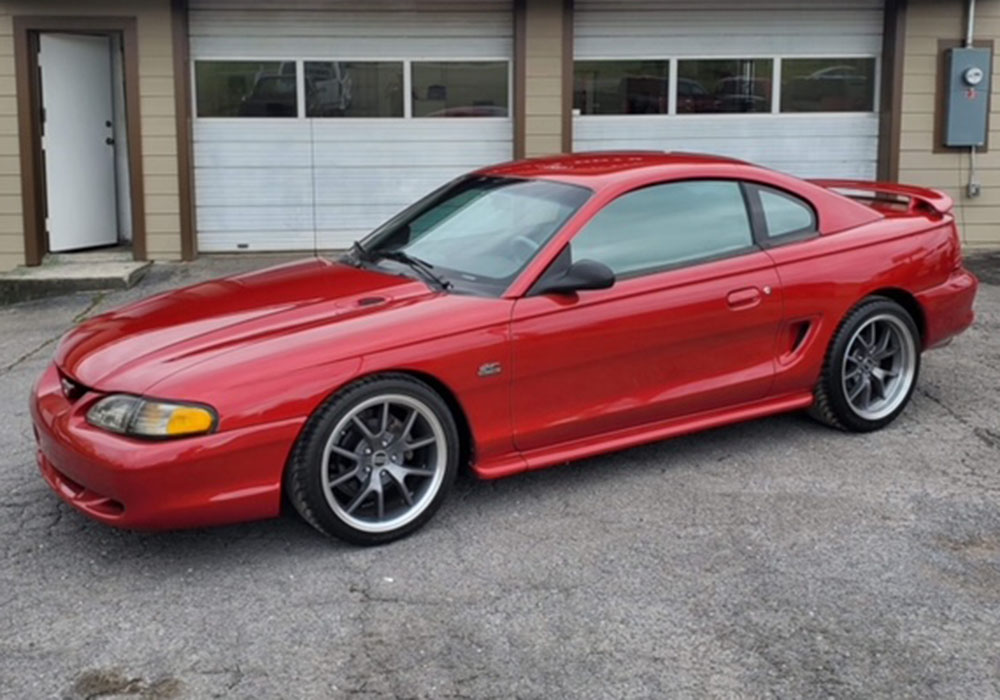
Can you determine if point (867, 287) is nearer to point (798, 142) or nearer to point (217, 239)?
point (798, 142)

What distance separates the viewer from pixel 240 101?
1090 cm

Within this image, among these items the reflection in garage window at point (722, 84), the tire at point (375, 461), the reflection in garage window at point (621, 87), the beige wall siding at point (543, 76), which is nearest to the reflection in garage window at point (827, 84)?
the reflection in garage window at point (722, 84)

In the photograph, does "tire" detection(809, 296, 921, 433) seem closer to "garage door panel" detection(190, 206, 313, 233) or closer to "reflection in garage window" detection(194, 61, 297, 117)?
"garage door panel" detection(190, 206, 313, 233)

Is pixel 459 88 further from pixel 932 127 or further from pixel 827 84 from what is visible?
pixel 932 127

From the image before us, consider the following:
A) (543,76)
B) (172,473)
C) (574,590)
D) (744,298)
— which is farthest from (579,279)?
(543,76)

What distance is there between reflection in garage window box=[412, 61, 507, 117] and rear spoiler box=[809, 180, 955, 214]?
533 cm

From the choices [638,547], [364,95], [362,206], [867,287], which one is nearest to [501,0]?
[364,95]

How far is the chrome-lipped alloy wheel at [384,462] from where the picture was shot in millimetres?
4062

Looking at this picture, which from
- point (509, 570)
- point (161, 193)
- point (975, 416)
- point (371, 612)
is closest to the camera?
point (371, 612)

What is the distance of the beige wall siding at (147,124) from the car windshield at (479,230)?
234 inches

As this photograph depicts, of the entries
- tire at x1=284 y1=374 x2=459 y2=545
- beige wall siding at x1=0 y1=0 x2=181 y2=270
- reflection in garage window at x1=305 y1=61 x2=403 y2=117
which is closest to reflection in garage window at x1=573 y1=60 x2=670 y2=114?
reflection in garage window at x1=305 y1=61 x2=403 y2=117

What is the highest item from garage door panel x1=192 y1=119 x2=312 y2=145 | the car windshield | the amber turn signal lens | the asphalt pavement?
garage door panel x1=192 y1=119 x2=312 y2=145

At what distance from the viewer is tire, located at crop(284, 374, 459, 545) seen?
13.0ft

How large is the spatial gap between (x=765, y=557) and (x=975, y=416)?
2.34 meters
